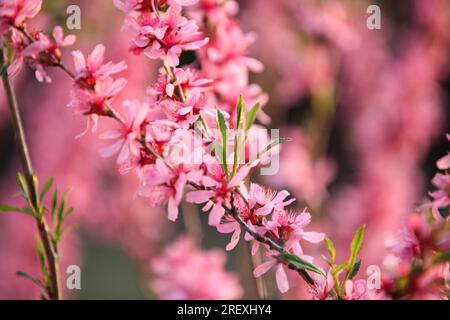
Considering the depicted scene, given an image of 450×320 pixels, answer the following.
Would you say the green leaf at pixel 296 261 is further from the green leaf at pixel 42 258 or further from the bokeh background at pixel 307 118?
the bokeh background at pixel 307 118

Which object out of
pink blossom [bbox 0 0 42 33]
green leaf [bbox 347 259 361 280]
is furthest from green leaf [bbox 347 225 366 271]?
pink blossom [bbox 0 0 42 33]

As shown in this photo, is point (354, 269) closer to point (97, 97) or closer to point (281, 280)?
point (281, 280)

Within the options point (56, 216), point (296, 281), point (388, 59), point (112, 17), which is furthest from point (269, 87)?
point (56, 216)

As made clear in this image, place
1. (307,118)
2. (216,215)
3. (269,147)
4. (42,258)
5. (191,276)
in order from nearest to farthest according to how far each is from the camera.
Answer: (216,215) < (269,147) < (42,258) < (191,276) < (307,118)

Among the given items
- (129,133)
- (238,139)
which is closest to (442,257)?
(238,139)

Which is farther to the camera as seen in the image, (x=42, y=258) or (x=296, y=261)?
(x=42, y=258)
